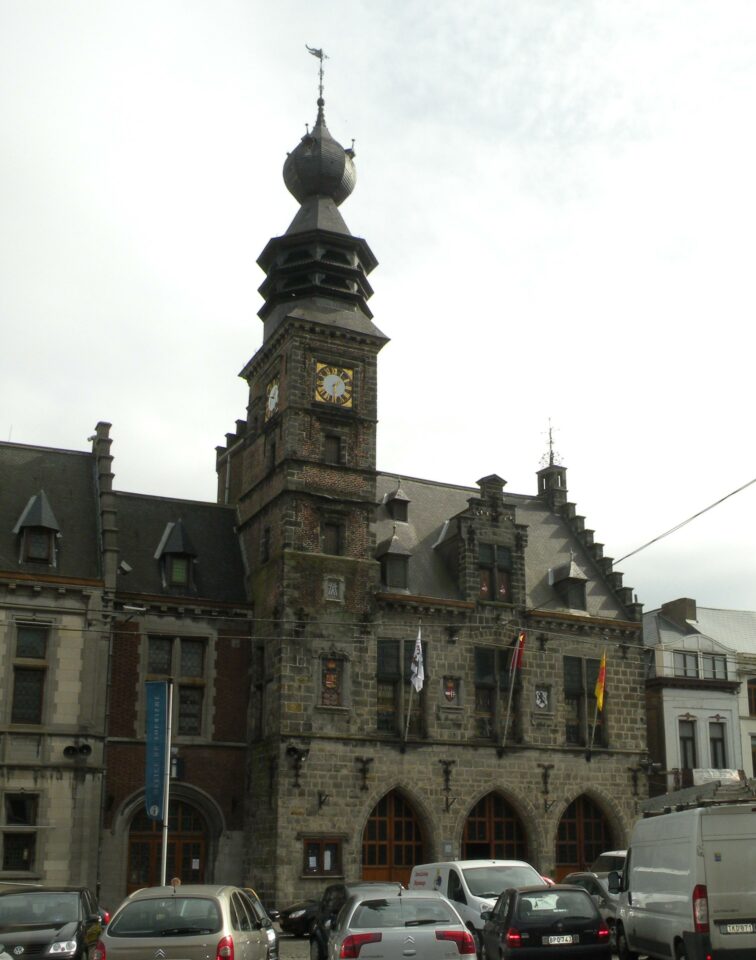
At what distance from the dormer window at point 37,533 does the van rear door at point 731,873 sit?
23633mm

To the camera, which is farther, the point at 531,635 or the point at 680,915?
the point at 531,635

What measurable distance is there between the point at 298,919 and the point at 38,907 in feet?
42.2

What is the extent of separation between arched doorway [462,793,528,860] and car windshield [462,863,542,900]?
16.0 m

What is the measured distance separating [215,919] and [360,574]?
23.5m

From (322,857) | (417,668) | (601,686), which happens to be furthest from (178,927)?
(601,686)

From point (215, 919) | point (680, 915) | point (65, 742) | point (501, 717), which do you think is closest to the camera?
point (215, 919)

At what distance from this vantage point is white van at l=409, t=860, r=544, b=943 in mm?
21484

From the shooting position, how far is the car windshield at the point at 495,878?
21828 millimetres

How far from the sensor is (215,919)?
46.3 feet

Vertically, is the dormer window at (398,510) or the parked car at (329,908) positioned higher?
the dormer window at (398,510)

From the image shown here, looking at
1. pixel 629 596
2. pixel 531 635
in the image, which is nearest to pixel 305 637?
pixel 531 635

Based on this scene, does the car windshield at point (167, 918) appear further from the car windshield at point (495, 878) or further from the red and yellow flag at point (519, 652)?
the red and yellow flag at point (519, 652)

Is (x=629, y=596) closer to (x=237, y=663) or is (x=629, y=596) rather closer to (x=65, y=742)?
(x=237, y=663)

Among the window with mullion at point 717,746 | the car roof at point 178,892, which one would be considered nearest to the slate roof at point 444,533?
the window with mullion at point 717,746
